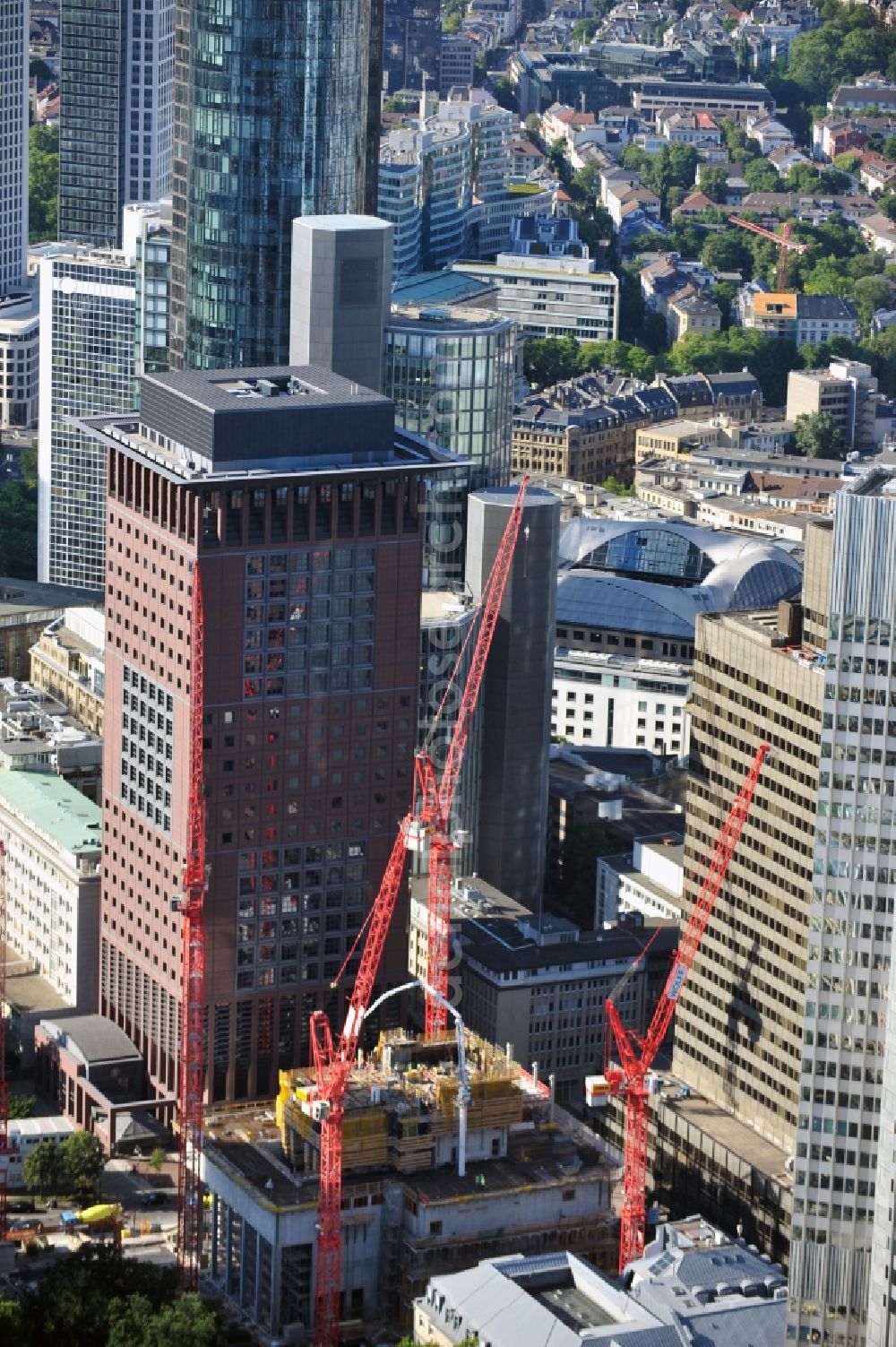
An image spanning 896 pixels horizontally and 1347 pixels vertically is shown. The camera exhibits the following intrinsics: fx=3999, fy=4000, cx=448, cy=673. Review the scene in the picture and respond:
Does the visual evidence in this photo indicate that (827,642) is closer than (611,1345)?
Yes

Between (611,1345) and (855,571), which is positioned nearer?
(855,571)

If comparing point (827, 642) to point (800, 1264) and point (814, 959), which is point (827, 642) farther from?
point (800, 1264)

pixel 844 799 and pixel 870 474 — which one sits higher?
pixel 870 474

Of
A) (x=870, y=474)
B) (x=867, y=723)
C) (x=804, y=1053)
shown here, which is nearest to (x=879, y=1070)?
(x=804, y=1053)

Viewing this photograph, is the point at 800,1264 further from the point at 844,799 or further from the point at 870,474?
the point at 870,474

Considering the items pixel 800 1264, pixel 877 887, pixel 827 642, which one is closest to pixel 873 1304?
pixel 800 1264

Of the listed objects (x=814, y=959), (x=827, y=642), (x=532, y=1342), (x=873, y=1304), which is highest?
(x=827, y=642)
